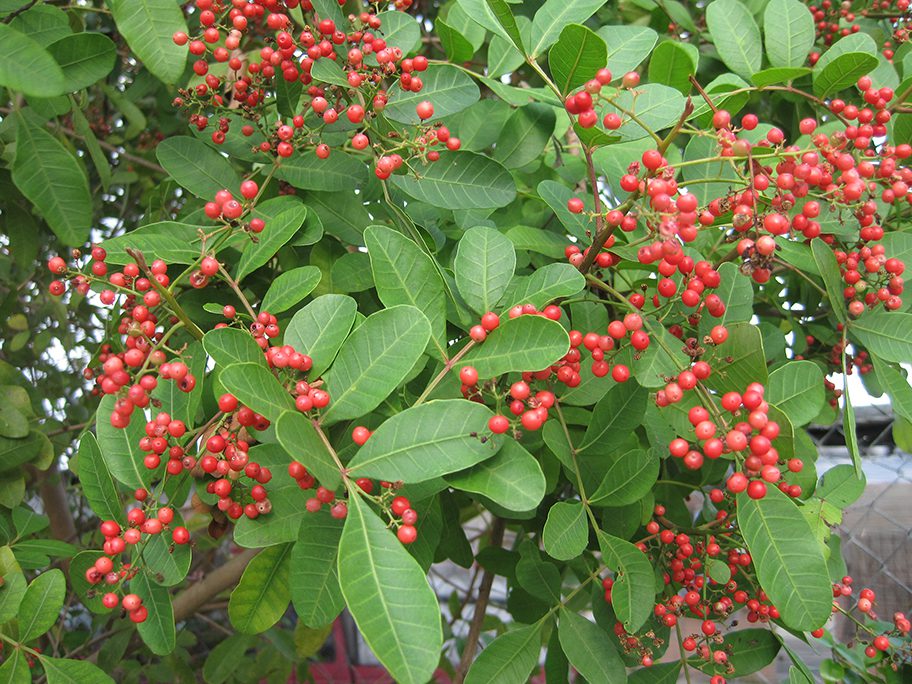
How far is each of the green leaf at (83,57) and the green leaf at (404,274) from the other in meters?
0.47

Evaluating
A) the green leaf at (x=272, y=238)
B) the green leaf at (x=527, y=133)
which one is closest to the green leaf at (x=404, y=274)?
the green leaf at (x=272, y=238)

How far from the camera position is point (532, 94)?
104cm

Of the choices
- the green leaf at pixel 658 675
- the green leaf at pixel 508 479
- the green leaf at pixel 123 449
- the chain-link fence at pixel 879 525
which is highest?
the green leaf at pixel 508 479

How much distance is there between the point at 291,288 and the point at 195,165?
304 millimetres

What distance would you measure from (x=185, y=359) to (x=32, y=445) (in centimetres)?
47

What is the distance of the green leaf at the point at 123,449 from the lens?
2.78 feet

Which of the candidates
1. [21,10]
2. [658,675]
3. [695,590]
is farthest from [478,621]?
[21,10]

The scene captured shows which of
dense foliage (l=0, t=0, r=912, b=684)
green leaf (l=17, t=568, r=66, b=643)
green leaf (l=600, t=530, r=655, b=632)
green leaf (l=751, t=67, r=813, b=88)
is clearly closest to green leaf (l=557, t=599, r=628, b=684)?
dense foliage (l=0, t=0, r=912, b=684)

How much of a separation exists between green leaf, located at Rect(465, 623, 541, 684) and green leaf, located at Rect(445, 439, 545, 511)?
315 mm

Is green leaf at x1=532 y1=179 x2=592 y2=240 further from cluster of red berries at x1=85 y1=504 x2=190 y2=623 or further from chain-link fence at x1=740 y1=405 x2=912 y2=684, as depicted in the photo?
chain-link fence at x1=740 y1=405 x2=912 y2=684

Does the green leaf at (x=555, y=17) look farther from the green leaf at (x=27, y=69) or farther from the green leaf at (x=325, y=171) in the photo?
the green leaf at (x=27, y=69)

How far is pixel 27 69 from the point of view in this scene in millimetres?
728

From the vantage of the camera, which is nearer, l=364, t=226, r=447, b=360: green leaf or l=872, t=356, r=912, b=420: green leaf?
l=364, t=226, r=447, b=360: green leaf

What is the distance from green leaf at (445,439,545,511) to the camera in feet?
2.12
